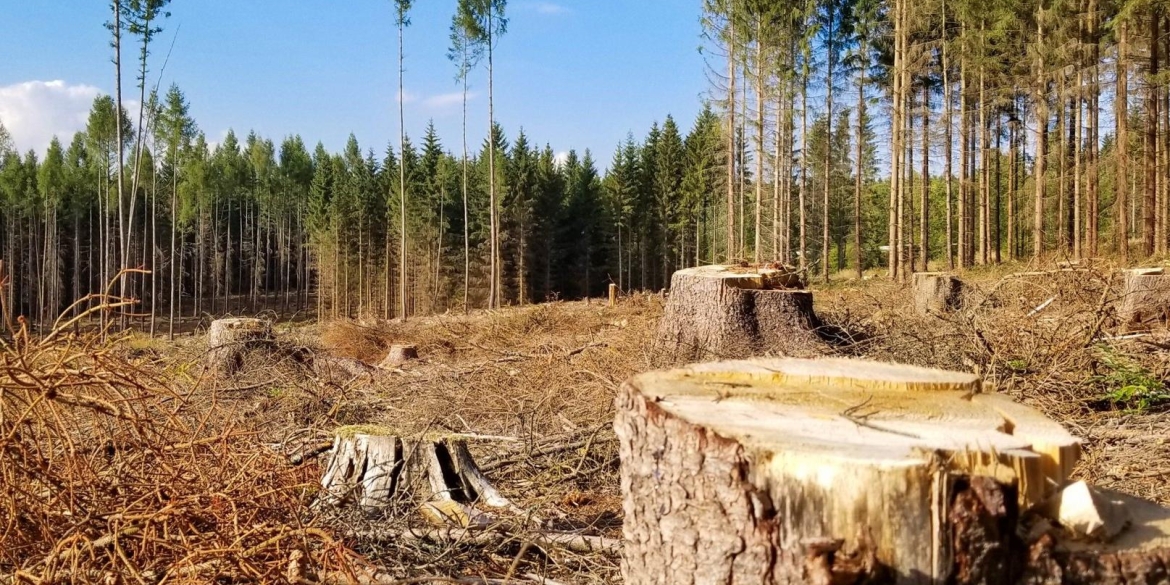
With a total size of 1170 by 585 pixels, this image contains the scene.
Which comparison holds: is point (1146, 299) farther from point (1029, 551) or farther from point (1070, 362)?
point (1029, 551)

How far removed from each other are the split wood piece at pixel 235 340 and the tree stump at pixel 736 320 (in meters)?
5.11

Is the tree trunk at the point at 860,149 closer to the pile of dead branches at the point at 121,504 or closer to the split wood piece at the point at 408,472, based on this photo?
the split wood piece at the point at 408,472

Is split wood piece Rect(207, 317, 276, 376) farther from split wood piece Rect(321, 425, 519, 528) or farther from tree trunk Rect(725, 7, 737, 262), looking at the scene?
tree trunk Rect(725, 7, 737, 262)

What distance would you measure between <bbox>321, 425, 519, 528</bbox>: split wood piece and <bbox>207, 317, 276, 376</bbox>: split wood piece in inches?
207

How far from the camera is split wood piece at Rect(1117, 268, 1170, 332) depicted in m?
7.03

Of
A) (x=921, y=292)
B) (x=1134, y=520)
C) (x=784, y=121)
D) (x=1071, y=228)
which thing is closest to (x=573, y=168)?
(x=784, y=121)

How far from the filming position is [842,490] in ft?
5.14

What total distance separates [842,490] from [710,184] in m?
45.5

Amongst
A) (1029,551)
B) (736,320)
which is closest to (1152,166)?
(736,320)

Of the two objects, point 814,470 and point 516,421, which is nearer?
point 814,470

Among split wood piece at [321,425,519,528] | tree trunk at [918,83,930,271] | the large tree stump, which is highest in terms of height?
tree trunk at [918,83,930,271]

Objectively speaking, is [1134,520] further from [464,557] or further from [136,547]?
[136,547]

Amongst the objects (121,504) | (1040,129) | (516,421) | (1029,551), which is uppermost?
(1040,129)

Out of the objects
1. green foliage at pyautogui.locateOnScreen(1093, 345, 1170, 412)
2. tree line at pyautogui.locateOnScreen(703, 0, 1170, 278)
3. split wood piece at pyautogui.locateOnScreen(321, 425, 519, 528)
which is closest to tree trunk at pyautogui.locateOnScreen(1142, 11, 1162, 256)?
tree line at pyautogui.locateOnScreen(703, 0, 1170, 278)
